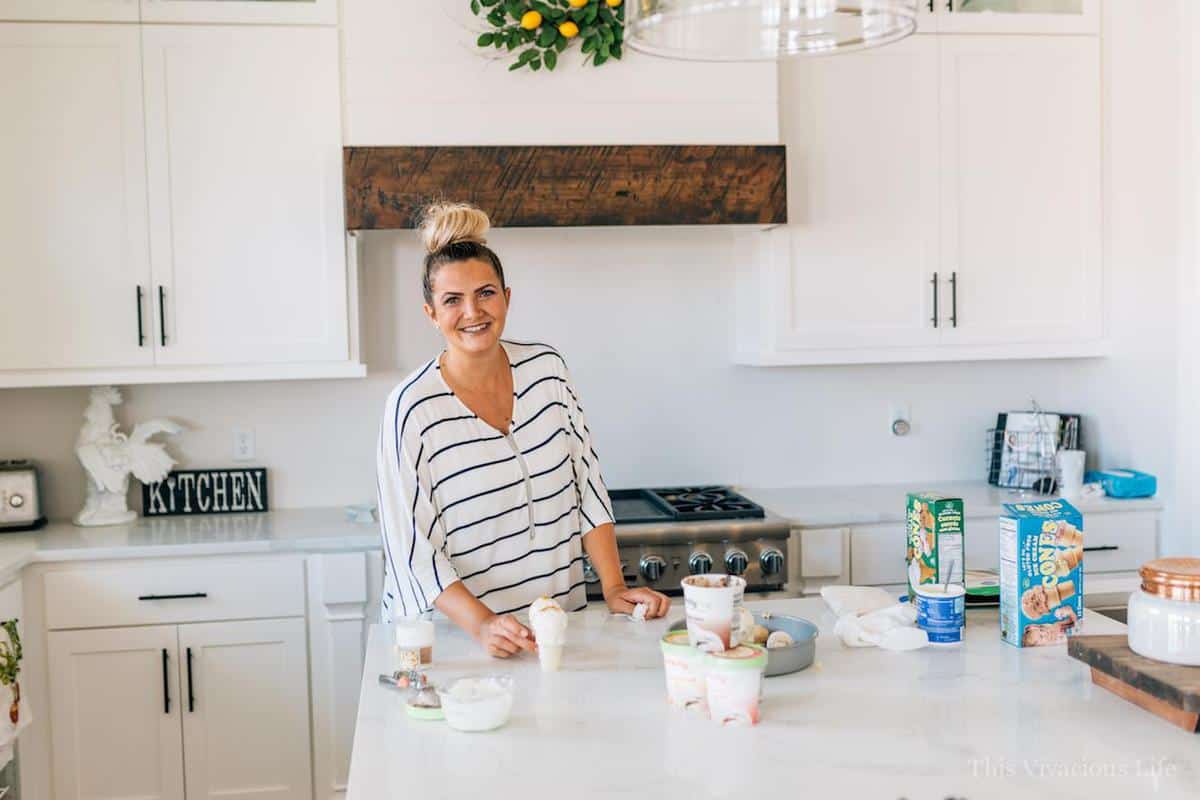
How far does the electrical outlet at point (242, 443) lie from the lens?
3719 mm

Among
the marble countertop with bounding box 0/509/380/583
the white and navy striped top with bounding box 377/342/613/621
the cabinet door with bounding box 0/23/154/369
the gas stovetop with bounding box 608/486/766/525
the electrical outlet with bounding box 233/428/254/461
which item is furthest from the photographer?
A: the electrical outlet with bounding box 233/428/254/461

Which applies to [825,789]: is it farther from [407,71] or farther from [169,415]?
[169,415]

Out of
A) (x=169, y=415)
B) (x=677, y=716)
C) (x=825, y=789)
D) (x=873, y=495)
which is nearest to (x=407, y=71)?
(x=169, y=415)

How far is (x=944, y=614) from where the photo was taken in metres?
2.02

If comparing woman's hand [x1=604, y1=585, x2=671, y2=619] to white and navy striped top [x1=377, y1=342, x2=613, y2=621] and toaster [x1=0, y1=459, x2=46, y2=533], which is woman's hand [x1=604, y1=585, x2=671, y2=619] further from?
toaster [x1=0, y1=459, x2=46, y2=533]

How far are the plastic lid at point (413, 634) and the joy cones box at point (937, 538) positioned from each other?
2.80ft

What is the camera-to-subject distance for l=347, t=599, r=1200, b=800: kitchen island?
145cm

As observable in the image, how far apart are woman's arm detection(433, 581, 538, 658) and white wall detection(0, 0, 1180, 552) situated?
5.42ft

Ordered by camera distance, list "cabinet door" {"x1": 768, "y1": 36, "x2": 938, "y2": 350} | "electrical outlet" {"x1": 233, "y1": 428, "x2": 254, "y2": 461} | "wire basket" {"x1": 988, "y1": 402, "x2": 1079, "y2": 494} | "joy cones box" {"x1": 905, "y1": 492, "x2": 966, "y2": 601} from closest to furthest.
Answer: "joy cones box" {"x1": 905, "y1": 492, "x2": 966, "y2": 601} → "cabinet door" {"x1": 768, "y1": 36, "x2": 938, "y2": 350} → "electrical outlet" {"x1": 233, "y1": 428, "x2": 254, "y2": 461} → "wire basket" {"x1": 988, "y1": 402, "x2": 1079, "y2": 494}

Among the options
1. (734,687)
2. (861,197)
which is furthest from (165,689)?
(861,197)

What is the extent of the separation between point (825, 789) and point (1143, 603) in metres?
0.62

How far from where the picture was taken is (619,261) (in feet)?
12.6

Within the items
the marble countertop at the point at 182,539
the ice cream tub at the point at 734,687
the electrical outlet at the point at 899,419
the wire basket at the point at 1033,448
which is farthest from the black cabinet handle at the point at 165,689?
→ the wire basket at the point at 1033,448

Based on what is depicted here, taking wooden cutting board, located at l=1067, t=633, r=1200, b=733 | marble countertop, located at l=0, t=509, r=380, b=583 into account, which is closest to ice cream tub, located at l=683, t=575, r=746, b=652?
wooden cutting board, located at l=1067, t=633, r=1200, b=733
